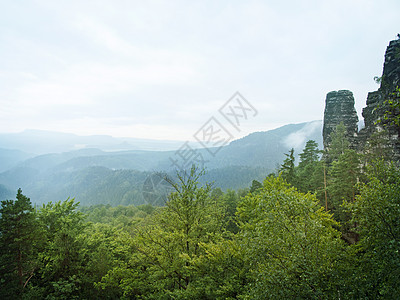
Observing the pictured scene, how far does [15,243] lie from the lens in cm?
1453

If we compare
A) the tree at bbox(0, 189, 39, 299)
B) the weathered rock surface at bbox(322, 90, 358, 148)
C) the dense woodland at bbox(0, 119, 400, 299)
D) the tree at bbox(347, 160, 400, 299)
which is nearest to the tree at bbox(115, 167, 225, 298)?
the dense woodland at bbox(0, 119, 400, 299)

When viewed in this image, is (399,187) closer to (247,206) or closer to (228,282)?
(228,282)

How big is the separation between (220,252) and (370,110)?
46394 mm

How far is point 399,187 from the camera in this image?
8.77 m

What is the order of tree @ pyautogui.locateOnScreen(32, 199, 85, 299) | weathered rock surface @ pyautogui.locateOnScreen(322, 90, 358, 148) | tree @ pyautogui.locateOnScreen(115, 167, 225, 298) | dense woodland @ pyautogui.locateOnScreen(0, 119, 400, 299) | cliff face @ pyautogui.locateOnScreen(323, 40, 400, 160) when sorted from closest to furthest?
dense woodland @ pyautogui.locateOnScreen(0, 119, 400, 299) → tree @ pyautogui.locateOnScreen(115, 167, 225, 298) → tree @ pyautogui.locateOnScreen(32, 199, 85, 299) → cliff face @ pyautogui.locateOnScreen(323, 40, 400, 160) → weathered rock surface @ pyautogui.locateOnScreen(322, 90, 358, 148)

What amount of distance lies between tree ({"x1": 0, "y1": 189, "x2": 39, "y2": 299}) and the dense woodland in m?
0.06

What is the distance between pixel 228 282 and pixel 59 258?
1395cm

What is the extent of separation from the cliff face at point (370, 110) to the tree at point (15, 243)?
20780mm

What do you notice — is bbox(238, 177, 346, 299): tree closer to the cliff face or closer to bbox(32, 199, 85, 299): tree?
the cliff face

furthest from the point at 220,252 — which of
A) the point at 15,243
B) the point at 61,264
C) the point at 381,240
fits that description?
the point at 61,264

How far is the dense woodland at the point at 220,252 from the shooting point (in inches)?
344

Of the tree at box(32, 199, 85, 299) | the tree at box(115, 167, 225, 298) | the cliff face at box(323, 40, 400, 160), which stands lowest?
the tree at box(32, 199, 85, 299)

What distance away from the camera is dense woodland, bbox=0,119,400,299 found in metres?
8.74

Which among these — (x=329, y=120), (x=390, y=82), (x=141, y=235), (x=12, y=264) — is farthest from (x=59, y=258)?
(x=329, y=120)
